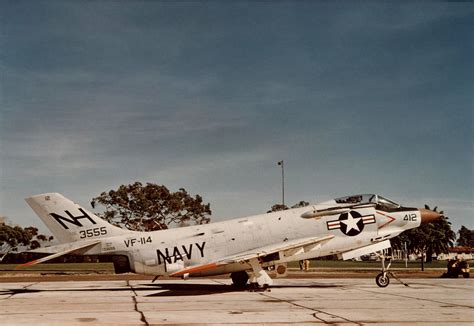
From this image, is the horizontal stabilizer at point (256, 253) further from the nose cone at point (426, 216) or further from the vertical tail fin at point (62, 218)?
the nose cone at point (426, 216)

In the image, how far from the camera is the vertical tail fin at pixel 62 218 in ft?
67.3

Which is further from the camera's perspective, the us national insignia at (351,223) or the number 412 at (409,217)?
the number 412 at (409,217)

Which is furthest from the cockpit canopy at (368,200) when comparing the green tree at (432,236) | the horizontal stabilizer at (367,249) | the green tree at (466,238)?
the green tree at (466,238)

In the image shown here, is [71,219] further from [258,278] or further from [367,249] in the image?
[367,249]

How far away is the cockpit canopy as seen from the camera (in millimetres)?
21641

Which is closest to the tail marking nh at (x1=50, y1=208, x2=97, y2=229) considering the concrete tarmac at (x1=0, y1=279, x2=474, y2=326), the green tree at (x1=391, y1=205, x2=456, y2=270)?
the concrete tarmac at (x1=0, y1=279, x2=474, y2=326)

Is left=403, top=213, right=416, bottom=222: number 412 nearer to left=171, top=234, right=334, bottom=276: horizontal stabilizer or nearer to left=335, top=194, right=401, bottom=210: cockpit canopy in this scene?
left=335, top=194, right=401, bottom=210: cockpit canopy

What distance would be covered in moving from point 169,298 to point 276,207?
285 ft

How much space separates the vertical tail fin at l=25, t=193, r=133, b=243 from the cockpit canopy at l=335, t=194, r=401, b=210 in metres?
10.7

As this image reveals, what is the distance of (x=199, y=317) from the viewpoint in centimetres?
1248

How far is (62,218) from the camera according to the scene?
67.4ft

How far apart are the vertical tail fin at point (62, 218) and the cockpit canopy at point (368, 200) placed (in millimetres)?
10718

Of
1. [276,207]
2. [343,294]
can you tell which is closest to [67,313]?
[343,294]

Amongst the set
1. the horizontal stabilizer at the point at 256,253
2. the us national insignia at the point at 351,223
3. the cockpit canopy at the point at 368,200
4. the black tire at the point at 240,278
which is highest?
the cockpit canopy at the point at 368,200
